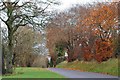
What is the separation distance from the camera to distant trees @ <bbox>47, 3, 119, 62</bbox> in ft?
110

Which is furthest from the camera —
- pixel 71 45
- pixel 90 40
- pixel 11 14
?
pixel 71 45

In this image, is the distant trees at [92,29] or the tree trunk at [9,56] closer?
the distant trees at [92,29]

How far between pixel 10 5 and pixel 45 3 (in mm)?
4270

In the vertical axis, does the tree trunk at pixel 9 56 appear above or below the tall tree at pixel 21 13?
below

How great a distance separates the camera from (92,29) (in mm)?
39594

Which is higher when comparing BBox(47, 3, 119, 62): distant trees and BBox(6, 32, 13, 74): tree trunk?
BBox(47, 3, 119, 62): distant trees

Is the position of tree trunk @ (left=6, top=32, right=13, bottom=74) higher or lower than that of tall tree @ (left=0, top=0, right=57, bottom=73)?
lower

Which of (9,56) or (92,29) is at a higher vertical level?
(92,29)

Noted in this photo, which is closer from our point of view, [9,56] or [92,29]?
[9,56]

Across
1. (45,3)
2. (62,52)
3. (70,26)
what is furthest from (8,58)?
(62,52)

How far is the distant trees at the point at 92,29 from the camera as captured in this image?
33594 mm

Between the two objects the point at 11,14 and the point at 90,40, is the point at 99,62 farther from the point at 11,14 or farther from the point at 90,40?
the point at 11,14

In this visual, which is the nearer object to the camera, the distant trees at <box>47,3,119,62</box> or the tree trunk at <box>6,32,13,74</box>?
the distant trees at <box>47,3,119,62</box>

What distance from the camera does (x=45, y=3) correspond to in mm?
34969
